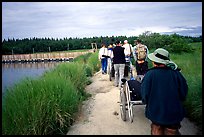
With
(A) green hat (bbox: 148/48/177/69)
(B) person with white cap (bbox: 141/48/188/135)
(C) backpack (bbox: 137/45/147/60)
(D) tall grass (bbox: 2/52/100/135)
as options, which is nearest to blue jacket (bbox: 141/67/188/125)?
(B) person with white cap (bbox: 141/48/188/135)

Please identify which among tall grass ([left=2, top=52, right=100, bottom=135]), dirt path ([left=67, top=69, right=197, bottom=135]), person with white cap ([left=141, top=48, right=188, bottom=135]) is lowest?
dirt path ([left=67, top=69, right=197, bottom=135])

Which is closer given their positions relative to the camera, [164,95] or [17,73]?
[164,95]

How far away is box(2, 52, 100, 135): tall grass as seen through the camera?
213 inches

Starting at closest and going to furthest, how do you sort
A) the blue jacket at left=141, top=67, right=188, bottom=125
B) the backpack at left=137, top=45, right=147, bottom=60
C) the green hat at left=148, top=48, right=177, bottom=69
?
the blue jacket at left=141, top=67, right=188, bottom=125 → the green hat at left=148, top=48, right=177, bottom=69 → the backpack at left=137, top=45, right=147, bottom=60

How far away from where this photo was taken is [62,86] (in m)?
6.87

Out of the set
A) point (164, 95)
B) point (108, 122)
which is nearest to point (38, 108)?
point (108, 122)

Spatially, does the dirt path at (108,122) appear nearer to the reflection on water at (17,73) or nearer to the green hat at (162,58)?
the reflection on water at (17,73)

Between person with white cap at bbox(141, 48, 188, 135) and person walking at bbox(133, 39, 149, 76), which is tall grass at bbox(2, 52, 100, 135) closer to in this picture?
person with white cap at bbox(141, 48, 188, 135)

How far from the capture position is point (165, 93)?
12.9ft

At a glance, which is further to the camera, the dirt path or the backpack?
the backpack

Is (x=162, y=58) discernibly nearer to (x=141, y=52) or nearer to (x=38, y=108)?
(x=38, y=108)

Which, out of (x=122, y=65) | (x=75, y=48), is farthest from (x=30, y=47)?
(x=122, y=65)

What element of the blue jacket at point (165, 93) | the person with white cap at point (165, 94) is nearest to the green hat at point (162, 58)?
the person with white cap at point (165, 94)

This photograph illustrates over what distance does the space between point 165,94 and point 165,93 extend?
0.02 meters
